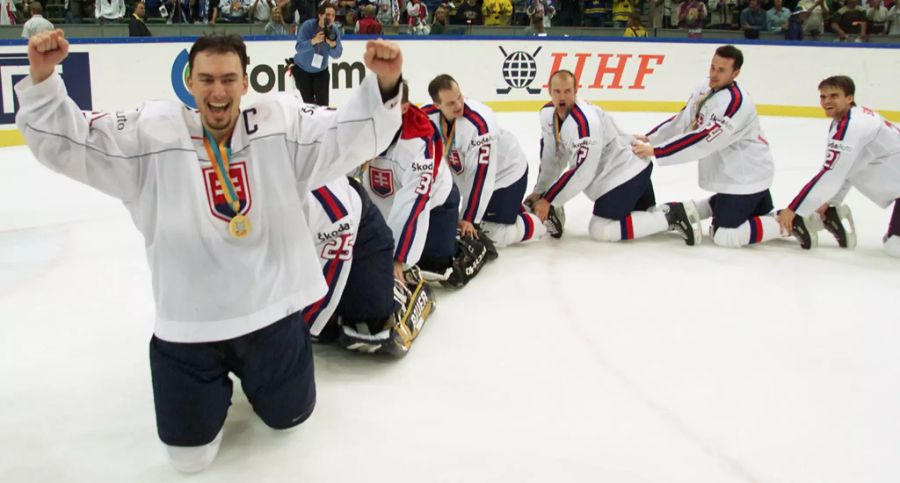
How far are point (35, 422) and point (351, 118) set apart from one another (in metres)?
1.42

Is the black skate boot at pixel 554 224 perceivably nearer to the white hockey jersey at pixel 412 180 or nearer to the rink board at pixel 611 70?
the white hockey jersey at pixel 412 180

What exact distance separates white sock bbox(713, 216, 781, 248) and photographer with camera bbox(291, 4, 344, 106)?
15.3 feet

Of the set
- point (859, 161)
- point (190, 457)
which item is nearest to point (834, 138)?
point (859, 161)

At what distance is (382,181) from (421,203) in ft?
1.13

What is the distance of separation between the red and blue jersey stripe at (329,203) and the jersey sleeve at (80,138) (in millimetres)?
725

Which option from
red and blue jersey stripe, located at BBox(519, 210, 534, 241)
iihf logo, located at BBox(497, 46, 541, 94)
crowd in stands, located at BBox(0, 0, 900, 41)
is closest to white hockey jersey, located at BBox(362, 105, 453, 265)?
red and blue jersey stripe, located at BBox(519, 210, 534, 241)

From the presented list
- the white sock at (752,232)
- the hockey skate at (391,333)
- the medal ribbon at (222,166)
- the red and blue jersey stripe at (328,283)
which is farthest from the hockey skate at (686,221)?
the medal ribbon at (222,166)

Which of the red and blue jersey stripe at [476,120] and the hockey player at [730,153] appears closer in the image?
the red and blue jersey stripe at [476,120]

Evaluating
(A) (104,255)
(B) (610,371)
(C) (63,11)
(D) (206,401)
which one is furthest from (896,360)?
(C) (63,11)

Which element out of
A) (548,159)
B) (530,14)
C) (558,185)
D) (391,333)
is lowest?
(391,333)

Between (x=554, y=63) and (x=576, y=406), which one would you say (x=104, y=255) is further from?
(x=554, y=63)

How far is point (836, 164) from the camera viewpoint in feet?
13.8

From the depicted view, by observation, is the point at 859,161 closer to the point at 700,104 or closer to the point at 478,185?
the point at 700,104

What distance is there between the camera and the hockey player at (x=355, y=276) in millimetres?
2689
